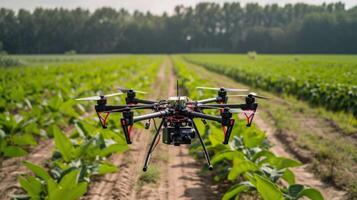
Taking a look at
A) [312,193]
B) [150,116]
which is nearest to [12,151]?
[312,193]

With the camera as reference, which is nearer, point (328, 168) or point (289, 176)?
point (289, 176)

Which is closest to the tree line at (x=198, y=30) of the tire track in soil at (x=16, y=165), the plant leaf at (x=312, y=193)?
the tire track in soil at (x=16, y=165)

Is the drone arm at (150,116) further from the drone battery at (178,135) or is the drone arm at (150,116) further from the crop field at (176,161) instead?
the crop field at (176,161)

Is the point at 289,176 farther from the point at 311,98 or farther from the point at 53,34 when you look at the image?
the point at 53,34

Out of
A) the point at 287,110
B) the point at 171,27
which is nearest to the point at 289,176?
the point at 287,110

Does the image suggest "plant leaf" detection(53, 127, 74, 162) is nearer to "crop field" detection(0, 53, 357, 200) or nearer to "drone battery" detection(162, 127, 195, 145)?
"crop field" detection(0, 53, 357, 200)

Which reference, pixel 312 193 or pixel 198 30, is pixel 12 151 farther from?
pixel 198 30
